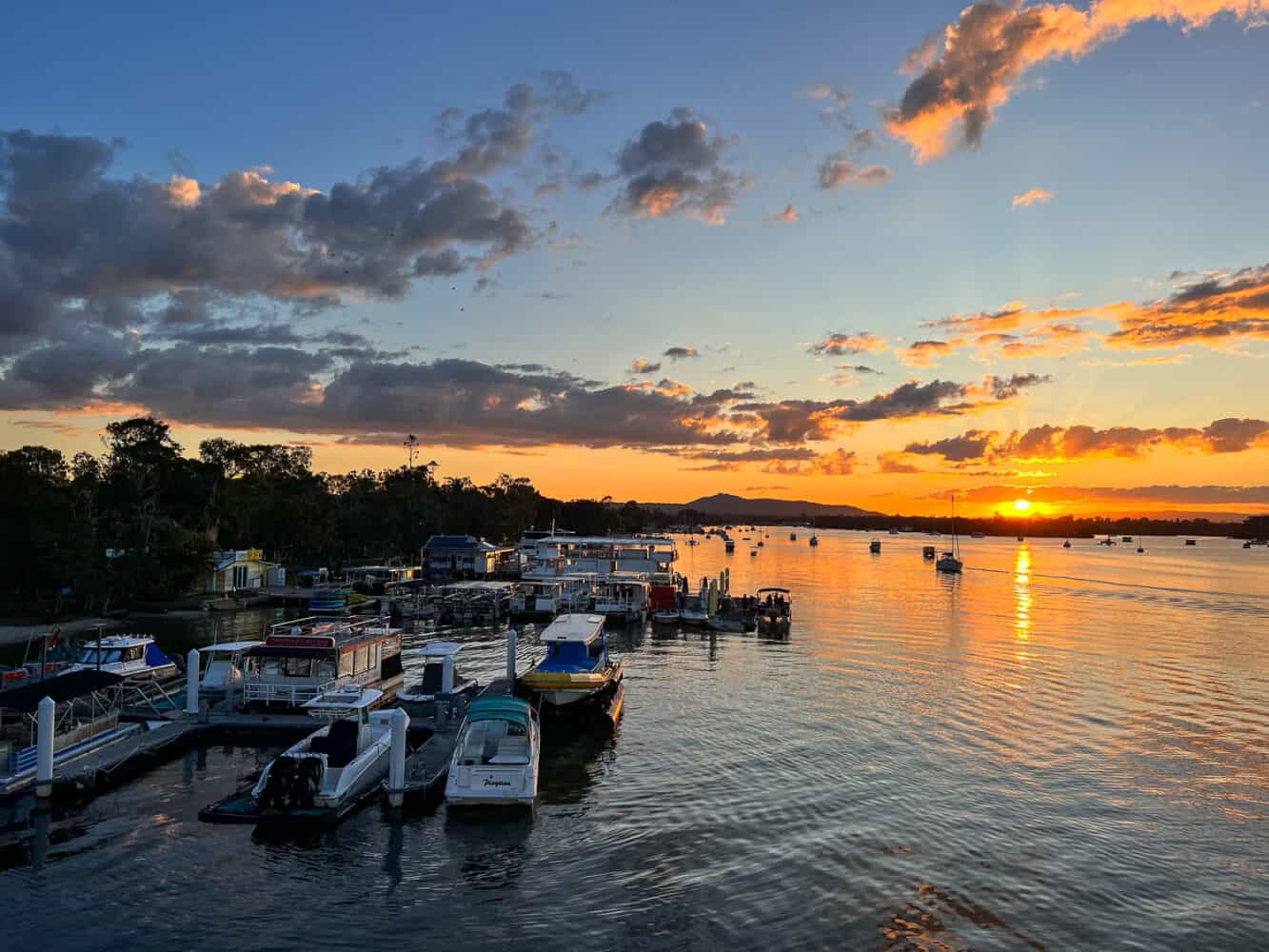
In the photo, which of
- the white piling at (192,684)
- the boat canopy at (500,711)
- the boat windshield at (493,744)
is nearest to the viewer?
the boat windshield at (493,744)

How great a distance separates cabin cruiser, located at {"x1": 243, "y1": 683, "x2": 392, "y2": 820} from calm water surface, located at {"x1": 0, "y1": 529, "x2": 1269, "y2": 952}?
880 mm

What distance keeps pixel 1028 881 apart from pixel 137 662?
43862 millimetres

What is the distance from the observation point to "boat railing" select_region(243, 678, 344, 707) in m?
35.0

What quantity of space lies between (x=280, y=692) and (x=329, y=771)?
11883 mm

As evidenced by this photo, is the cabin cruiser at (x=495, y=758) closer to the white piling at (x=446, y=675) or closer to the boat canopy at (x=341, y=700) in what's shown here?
the boat canopy at (x=341, y=700)

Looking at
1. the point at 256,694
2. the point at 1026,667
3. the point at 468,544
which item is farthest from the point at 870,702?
the point at 468,544

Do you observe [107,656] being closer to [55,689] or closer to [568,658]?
[55,689]

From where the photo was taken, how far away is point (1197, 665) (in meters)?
57.0

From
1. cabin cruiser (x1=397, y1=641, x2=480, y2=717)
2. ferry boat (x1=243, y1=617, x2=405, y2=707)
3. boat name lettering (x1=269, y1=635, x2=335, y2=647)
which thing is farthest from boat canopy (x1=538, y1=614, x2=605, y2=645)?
boat name lettering (x1=269, y1=635, x2=335, y2=647)

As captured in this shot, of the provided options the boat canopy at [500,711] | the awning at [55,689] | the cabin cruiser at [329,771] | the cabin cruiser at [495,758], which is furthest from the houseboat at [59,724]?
the boat canopy at [500,711]

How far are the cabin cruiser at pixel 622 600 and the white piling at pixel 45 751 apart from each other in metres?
50.8

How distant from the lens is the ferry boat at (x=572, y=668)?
1468 inches

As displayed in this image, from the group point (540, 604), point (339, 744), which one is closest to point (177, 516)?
point (540, 604)

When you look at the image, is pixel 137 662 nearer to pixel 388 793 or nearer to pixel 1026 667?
pixel 388 793
